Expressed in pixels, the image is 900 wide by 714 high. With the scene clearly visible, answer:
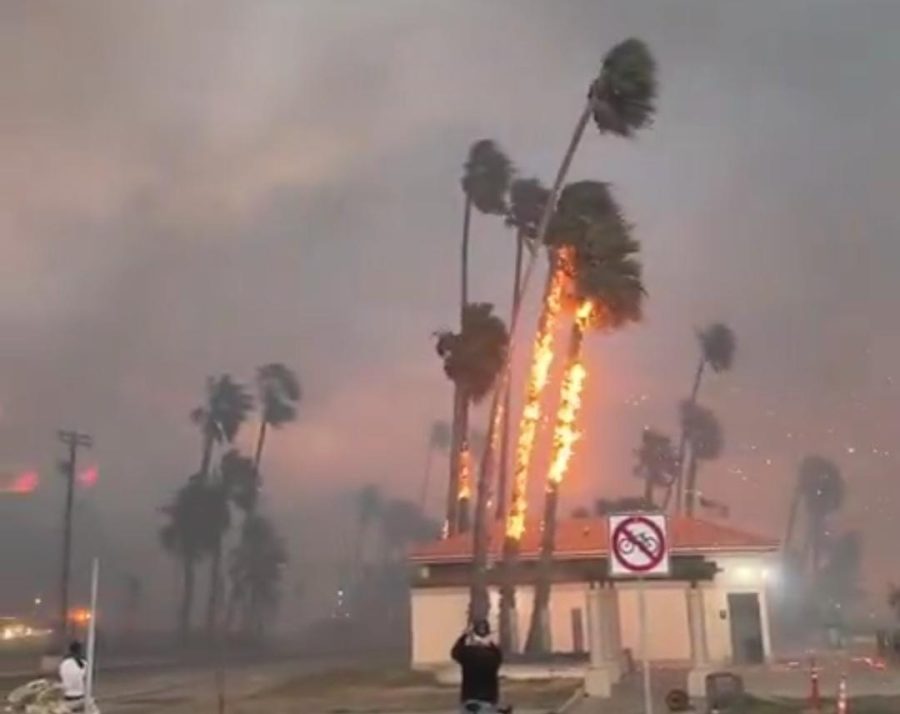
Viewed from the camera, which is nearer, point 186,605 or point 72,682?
point 72,682

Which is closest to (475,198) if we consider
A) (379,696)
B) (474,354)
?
(474,354)

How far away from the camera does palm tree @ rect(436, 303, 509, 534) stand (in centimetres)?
4809

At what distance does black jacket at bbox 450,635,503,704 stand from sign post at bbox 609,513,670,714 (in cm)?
166

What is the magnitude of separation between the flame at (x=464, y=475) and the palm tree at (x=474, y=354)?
5.12 ft

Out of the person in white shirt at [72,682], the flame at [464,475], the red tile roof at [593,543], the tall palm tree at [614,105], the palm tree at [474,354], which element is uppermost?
the tall palm tree at [614,105]

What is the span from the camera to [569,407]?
41719 mm

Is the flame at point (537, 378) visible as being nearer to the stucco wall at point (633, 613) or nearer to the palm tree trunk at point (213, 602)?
the stucco wall at point (633, 613)

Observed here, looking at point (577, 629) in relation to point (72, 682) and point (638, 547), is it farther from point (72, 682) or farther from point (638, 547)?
point (638, 547)

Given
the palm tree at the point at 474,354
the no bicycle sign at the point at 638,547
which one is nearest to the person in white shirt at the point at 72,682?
the no bicycle sign at the point at 638,547

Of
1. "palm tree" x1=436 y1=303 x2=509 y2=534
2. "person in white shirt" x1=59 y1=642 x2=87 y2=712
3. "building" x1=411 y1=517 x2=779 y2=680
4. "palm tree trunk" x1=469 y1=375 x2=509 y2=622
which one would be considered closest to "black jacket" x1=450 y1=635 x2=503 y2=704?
"person in white shirt" x1=59 y1=642 x2=87 y2=712

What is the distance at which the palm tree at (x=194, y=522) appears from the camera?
10638 centimetres

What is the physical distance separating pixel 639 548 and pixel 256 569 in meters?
112

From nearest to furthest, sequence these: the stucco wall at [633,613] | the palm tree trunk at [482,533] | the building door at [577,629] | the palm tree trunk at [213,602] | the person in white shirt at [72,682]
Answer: the person in white shirt at [72,682] < the palm tree trunk at [482,533] < the stucco wall at [633,613] < the building door at [577,629] < the palm tree trunk at [213,602]

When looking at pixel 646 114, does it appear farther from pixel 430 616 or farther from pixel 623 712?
pixel 623 712
